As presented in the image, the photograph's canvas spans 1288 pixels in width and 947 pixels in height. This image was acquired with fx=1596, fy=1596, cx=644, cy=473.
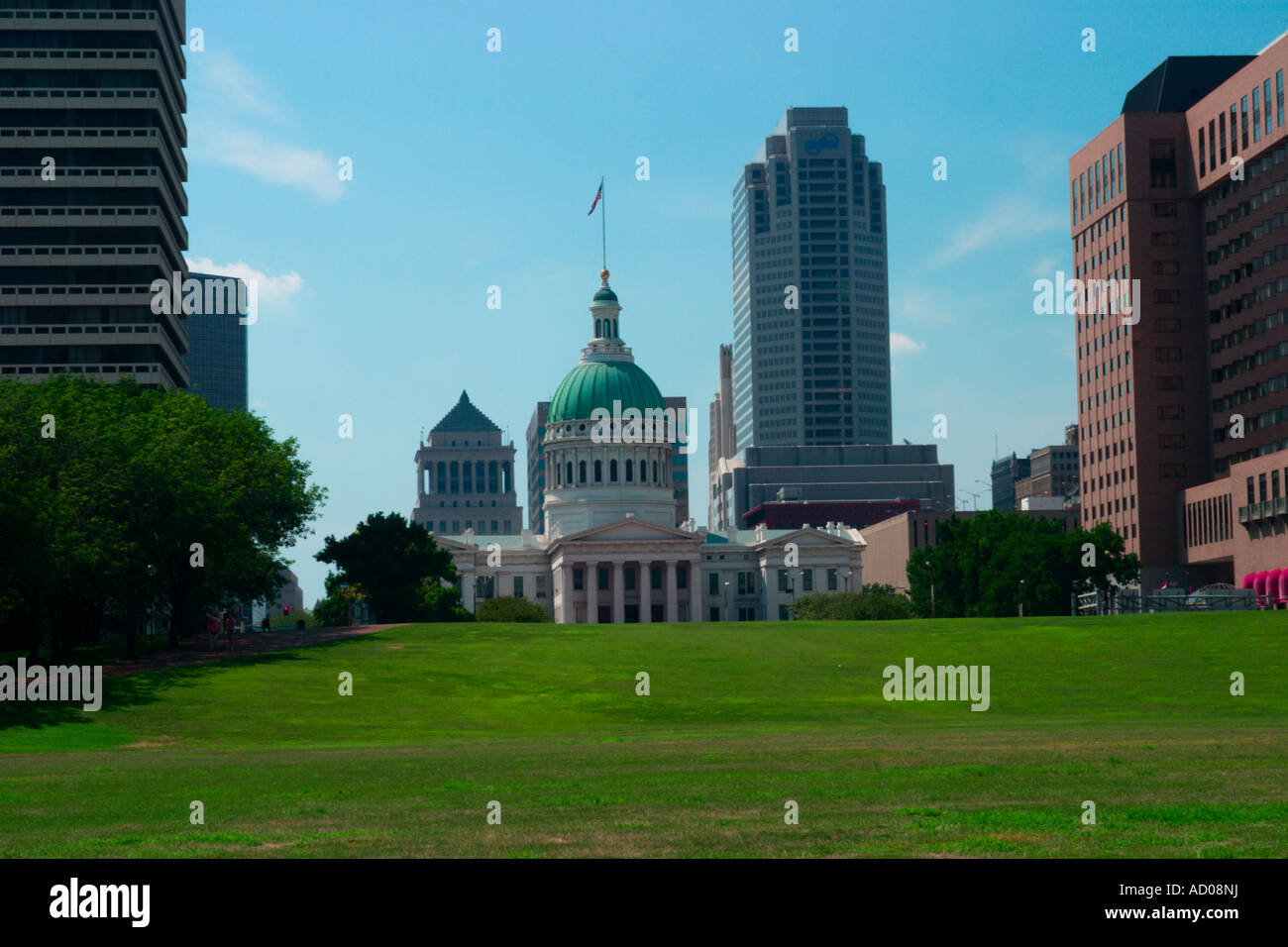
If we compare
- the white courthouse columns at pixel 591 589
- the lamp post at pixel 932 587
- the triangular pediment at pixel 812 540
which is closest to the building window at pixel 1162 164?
the lamp post at pixel 932 587

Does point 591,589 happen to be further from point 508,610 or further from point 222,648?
point 222,648

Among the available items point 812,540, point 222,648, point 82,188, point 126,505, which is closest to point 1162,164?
point 812,540

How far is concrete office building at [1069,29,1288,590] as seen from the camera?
157 meters

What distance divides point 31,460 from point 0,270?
207 ft

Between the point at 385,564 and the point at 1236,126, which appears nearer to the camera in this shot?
the point at 385,564

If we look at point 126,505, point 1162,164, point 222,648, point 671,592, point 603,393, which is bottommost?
point 222,648

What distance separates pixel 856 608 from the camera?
143m

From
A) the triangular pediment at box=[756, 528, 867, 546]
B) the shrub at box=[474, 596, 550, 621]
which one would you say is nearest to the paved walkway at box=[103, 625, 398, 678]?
the shrub at box=[474, 596, 550, 621]

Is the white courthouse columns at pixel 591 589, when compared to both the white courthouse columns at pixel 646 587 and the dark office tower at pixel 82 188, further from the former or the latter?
the dark office tower at pixel 82 188

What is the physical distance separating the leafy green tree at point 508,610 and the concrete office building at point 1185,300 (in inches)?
2585

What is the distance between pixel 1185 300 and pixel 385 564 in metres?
92.9

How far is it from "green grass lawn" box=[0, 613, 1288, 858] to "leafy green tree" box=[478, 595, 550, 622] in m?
55.2

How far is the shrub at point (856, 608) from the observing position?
14325 centimetres

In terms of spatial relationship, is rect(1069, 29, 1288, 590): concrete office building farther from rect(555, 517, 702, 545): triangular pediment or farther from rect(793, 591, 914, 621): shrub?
rect(555, 517, 702, 545): triangular pediment
